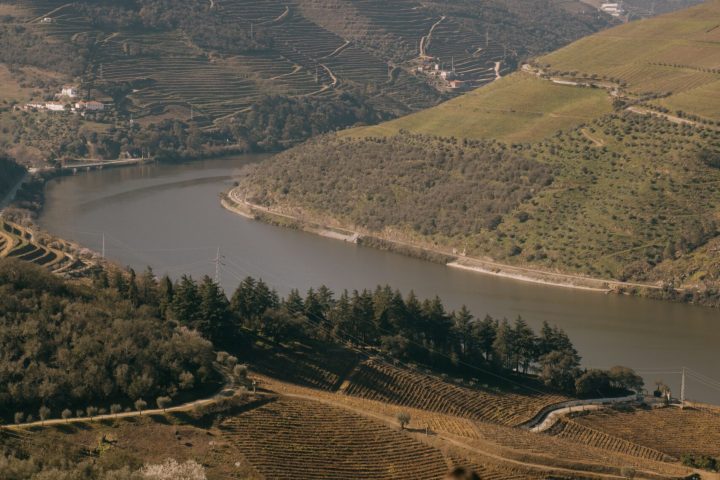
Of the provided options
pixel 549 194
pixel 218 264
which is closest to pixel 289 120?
pixel 549 194

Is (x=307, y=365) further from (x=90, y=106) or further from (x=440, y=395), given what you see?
(x=90, y=106)

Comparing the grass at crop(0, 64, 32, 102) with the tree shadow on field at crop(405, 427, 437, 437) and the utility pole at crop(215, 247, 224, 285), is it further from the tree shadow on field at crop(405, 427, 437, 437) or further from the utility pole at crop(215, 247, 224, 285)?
the tree shadow on field at crop(405, 427, 437, 437)

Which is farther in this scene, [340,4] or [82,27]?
[340,4]

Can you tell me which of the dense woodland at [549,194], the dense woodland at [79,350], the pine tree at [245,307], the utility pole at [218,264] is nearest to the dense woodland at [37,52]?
the dense woodland at [549,194]

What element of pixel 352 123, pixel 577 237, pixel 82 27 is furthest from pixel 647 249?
pixel 82 27

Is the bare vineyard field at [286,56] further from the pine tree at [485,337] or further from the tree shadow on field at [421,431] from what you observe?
the tree shadow on field at [421,431]

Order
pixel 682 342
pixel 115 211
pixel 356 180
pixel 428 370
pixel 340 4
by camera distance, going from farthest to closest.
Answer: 1. pixel 340 4
2. pixel 356 180
3. pixel 115 211
4. pixel 682 342
5. pixel 428 370

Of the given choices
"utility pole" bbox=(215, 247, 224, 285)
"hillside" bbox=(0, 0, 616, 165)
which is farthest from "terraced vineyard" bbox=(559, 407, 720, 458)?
"hillside" bbox=(0, 0, 616, 165)

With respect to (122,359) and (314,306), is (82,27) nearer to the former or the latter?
(314,306)
